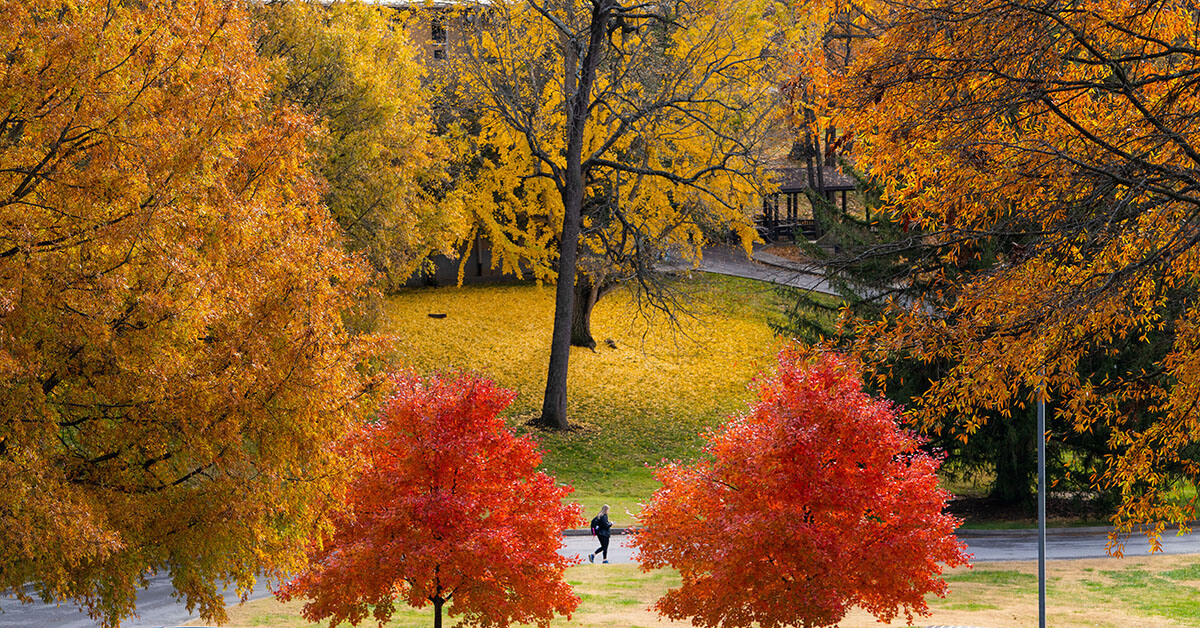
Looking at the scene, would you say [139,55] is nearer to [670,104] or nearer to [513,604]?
[513,604]

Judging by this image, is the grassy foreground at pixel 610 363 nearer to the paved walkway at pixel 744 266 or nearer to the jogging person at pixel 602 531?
the paved walkway at pixel 744 266

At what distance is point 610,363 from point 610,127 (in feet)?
25.5

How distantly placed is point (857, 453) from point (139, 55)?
9276 mm

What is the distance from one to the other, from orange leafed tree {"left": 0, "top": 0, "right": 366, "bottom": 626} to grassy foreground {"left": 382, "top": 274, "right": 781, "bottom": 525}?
15978 millimetres

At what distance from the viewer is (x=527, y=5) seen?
118 ft

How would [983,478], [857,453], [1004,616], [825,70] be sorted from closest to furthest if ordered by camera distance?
[825,70] < [857,453] < [1004,616] < [983,478]

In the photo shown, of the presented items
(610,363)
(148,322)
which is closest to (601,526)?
(148,322)

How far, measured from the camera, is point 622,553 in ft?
83.3

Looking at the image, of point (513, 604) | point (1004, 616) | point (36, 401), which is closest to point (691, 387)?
point (1004, 616)

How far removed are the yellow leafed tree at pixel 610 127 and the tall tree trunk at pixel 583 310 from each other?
73 millimetres

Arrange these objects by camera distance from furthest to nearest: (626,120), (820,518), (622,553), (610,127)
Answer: (610,127), (626,120), (622,553), (820,518)

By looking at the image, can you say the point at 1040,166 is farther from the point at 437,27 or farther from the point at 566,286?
the point at 437,27

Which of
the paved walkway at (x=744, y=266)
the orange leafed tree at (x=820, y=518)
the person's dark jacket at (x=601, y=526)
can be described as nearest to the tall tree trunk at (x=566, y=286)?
the person's dark jacket at (x=601, y=526)

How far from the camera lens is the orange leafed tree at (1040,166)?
30.2 ft
